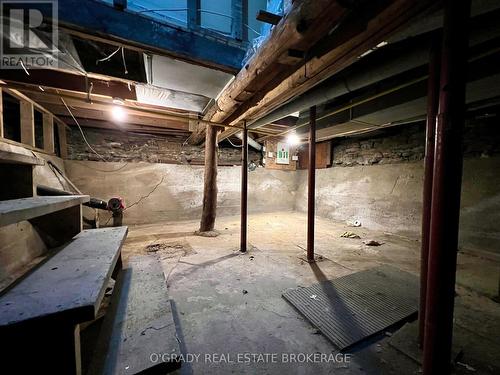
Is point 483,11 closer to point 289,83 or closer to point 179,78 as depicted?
point 289,83

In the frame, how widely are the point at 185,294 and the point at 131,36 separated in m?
2.18

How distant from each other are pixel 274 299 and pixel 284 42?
2.01 metres

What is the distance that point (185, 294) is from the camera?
6.17 feet

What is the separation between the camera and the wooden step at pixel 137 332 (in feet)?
3.35

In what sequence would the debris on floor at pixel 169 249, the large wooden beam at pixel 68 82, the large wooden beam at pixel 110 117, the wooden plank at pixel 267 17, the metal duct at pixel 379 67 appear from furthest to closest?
1. the large wooden beam at pixel 110 117
2. the debris on floor at pixel 169 249
3. the large wooden beam at pixel 68 82
4. the wooden plank at pixel 267 17
5. the metal duct at pixel 379 67

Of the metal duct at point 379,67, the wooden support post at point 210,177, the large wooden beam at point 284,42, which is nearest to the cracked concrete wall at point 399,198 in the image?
the metal duct at point 379,67

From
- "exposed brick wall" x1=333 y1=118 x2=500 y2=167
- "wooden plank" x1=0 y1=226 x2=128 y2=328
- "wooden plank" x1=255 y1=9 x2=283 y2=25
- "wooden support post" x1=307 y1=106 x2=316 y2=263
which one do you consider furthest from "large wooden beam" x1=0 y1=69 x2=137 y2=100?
"exposed brick wall" x1=333 y1=118 x2=500 y2=167

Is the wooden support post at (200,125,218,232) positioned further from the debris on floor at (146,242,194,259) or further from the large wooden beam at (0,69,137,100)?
the large wooden beam at (0,69,137,100)

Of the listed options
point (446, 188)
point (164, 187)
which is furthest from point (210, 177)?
point (446, 188)

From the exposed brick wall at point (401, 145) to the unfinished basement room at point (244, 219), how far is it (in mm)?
39

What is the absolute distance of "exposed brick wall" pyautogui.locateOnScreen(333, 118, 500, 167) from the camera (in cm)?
306

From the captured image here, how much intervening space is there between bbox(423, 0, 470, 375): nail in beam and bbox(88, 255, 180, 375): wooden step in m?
1.28

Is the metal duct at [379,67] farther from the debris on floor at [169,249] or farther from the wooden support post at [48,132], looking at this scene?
the wooden support post at [48,132]

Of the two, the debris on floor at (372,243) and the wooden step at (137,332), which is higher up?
the wooden step at (137,332)
